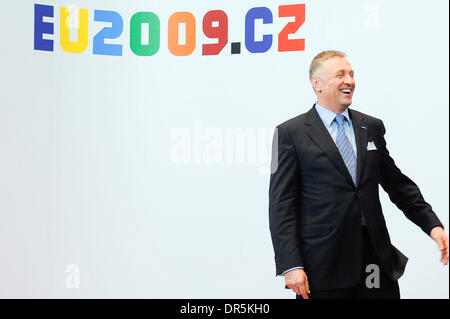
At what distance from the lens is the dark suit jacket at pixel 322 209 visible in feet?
6.53

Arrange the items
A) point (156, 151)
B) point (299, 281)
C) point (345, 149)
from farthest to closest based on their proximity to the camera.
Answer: point (156, 151)
point (345, 149)
point (299, 281)

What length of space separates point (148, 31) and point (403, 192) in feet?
4.99

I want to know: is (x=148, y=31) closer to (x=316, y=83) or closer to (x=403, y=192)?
(x=316, y=83)

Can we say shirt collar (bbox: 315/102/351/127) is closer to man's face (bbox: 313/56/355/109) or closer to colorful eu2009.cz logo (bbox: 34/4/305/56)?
man's face (bbox: 313/56/355/109)

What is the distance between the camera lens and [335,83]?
209 centimetres

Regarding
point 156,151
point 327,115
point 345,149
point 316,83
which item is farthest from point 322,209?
point 156,151

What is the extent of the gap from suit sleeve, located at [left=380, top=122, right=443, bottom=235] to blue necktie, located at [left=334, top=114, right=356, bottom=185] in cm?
13

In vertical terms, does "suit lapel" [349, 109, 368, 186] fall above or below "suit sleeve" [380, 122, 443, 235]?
above

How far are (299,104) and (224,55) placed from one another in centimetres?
42

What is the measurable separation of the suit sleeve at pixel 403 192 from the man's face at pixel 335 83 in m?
0.17

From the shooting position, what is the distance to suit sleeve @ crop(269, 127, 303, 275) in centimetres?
197

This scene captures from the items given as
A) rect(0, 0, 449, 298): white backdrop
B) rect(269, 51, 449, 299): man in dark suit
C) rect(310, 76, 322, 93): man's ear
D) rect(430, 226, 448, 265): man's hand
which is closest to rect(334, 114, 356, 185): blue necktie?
rect(269, 51, 449, 299): man in dark suit

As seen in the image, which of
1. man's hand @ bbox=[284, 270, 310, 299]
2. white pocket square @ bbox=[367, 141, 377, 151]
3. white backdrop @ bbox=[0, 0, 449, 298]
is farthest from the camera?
white backdrop @ bbox=[0, 0, 449, 298]

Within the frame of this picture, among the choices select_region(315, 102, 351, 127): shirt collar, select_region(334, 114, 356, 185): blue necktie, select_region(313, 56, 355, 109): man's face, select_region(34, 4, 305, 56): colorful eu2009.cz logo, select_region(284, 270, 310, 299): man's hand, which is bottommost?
select_region(284, 270, 310, 299): man's hand
